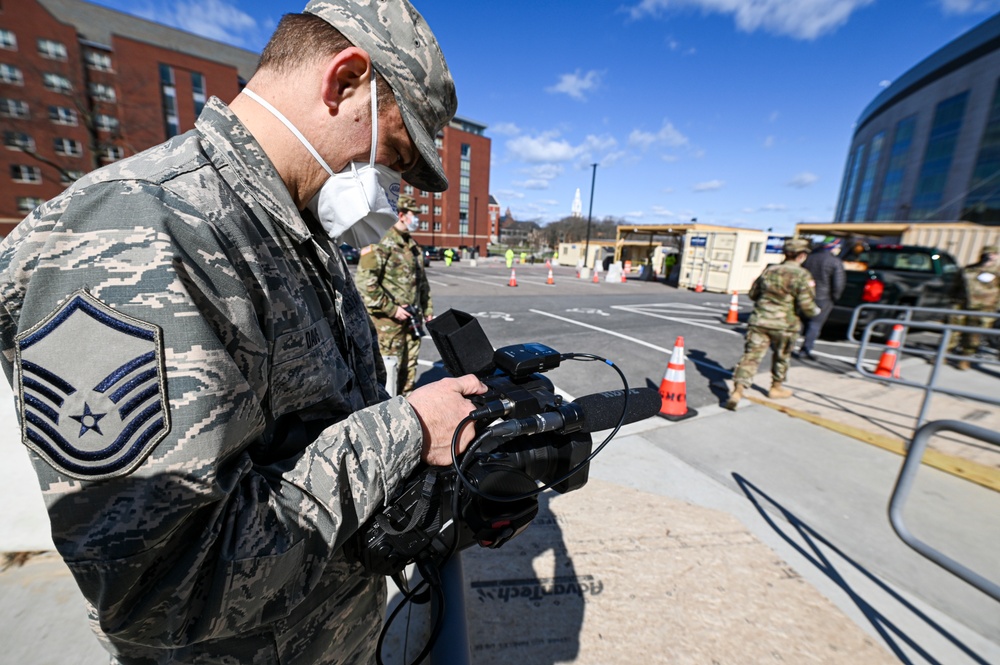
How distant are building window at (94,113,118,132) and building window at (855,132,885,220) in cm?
7832

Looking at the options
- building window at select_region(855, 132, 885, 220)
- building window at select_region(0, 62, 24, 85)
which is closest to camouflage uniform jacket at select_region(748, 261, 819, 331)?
building window at select_region(0, 62, 24, 85)

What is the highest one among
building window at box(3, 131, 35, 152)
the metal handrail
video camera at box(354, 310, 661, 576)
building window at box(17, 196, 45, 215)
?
building window at box(3, 131, 35, 152)

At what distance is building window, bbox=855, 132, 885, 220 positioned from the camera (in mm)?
52219

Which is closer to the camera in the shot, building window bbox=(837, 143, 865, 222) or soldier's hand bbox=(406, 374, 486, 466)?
soldier's hand bbox=(406, 374, 486, 466)

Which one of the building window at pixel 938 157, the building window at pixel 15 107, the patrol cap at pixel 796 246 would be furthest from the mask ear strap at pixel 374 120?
the building window at pixel 938 157

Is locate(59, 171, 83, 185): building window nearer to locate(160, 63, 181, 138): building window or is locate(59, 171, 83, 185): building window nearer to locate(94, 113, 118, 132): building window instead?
locate(94, 113, 118, 132): building window

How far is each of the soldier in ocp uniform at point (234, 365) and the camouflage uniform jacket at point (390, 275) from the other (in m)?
3.02

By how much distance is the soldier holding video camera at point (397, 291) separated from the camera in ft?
13.8

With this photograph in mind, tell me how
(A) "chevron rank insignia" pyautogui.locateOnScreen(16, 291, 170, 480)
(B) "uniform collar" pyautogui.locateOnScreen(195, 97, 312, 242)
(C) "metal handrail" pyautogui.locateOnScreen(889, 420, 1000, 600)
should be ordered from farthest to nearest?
(C) "metal handrail" pyautogui.locateOnScreen(889, 420, 1000, 600) < (B) "uniform collar" pyautogui.locateOnScreen(195, 97, 312, 242) < (A) "chevron rank insignia" pyautogui.locateOnScreen(16, 291, 170, 480)

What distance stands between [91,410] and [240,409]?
18cm

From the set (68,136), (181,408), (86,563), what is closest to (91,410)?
(181,408)

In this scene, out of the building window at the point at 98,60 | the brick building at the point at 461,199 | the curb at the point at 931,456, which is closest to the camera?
the curb at the point at 931,456

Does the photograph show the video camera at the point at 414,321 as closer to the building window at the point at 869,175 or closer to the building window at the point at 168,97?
the building window at the point at 168,97

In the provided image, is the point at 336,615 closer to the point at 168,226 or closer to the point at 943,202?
the point at 168,226
